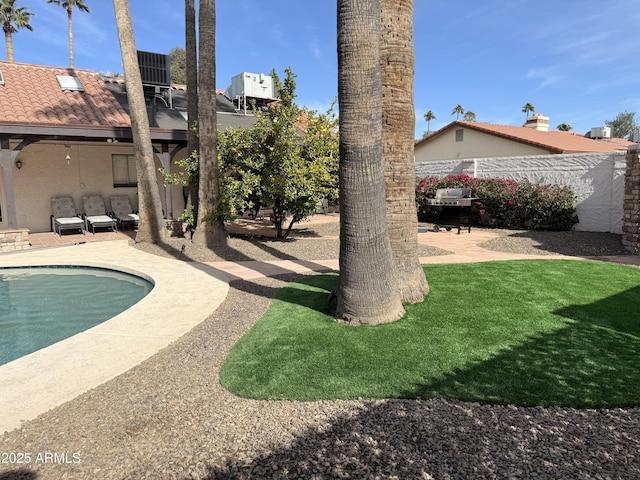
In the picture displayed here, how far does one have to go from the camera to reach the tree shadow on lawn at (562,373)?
356 centimetres

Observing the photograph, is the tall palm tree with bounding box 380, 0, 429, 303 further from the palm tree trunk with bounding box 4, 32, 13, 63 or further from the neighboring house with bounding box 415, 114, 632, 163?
the palm tree trunk with bounding box 4, 32, 13, 63

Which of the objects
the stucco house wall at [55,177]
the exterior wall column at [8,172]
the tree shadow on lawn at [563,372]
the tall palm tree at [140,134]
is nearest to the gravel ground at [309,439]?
the tree shadow on lawn at [563,372]

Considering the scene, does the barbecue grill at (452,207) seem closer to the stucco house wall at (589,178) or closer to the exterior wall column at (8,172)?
the stucco house wall at (589,178)

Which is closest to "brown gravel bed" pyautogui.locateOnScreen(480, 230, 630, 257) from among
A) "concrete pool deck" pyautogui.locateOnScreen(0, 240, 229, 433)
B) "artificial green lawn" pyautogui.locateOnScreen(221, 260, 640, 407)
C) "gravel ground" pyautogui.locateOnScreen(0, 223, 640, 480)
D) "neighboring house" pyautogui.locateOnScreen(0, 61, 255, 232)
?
"artificial green lawn" pyautogui.locateOnScreen(221, 260, 640, 407)

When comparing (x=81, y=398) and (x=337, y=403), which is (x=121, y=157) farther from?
(x=337, y=403)

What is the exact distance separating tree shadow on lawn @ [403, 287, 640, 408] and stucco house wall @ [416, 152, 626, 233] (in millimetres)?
9115

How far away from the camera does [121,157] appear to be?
16.9 meters

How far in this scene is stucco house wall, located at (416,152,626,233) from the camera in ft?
41.1

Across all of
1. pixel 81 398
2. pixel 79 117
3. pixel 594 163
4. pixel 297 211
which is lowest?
pixel 81 398

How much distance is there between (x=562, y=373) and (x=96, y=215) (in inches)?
632

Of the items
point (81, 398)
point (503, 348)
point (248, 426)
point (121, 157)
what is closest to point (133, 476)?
point (248, 426)

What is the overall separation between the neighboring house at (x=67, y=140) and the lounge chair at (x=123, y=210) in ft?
1.32

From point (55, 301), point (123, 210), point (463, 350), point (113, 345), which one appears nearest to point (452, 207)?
point (463, 350)

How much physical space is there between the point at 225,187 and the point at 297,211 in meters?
2.03
